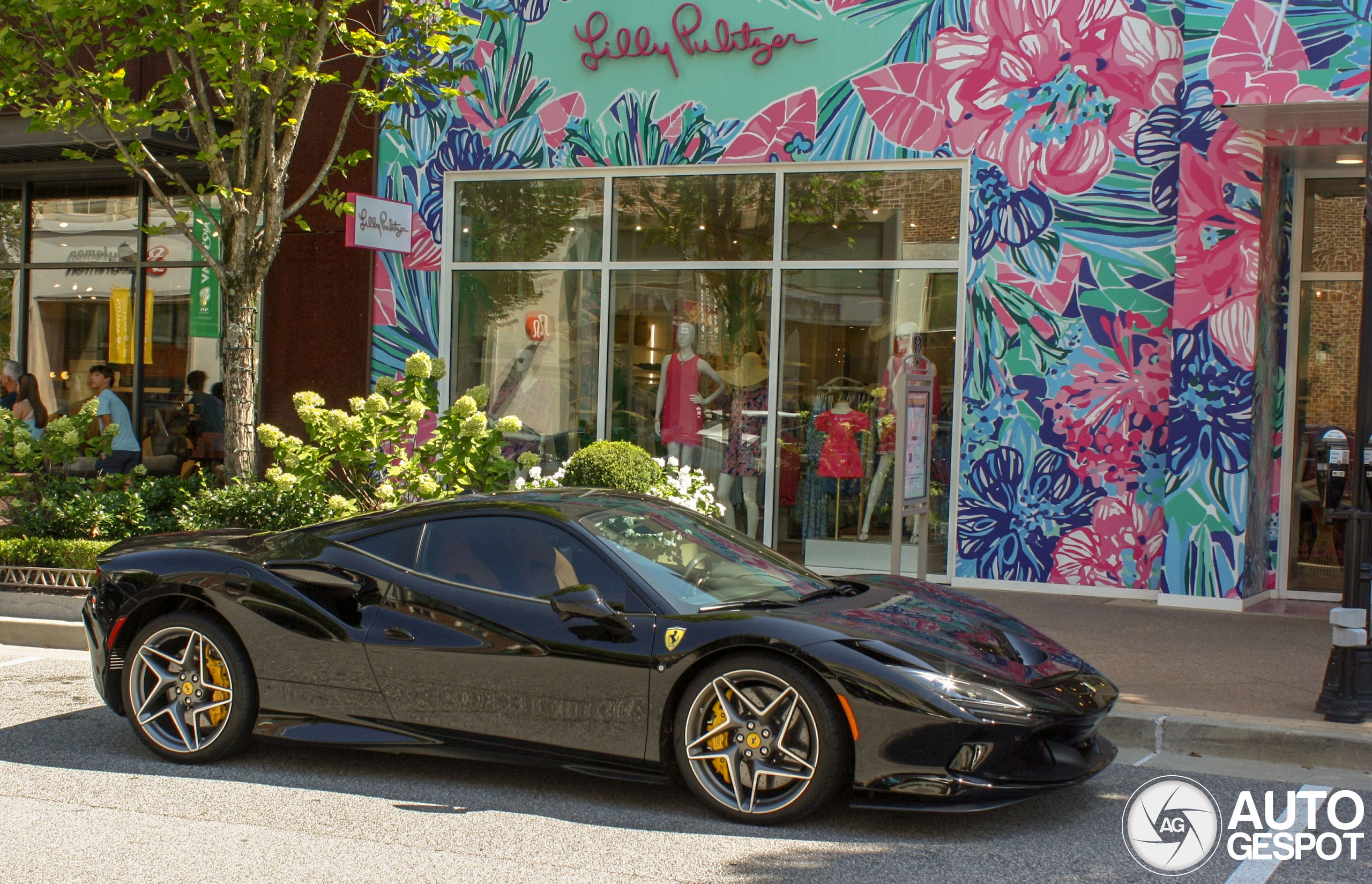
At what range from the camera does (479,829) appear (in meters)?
4.96

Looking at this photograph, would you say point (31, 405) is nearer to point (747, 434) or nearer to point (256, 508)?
point (256, 508)

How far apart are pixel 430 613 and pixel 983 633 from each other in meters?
2.30

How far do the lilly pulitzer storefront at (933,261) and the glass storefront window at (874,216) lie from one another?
3 centimetres

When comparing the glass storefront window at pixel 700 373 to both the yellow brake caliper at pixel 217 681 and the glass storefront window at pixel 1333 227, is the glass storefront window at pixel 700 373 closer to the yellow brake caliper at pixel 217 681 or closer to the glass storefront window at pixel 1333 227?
the glass storefront window at pixel 1333 227

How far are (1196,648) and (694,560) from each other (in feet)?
13.7

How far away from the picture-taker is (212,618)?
19.3ft

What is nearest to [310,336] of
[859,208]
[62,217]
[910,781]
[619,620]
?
[62,217]

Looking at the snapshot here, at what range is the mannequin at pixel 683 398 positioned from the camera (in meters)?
12.1

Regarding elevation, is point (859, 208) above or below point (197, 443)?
above

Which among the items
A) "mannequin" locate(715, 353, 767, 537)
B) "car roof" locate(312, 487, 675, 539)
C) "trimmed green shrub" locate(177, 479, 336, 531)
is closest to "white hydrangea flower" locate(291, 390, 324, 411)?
"trimmed green shrub" locate(177, 479, 336, 531)

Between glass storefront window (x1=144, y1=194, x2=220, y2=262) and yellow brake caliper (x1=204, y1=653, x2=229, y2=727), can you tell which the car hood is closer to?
yellow brake caliper (x1=204, y1=653, x2=229, y2=727)

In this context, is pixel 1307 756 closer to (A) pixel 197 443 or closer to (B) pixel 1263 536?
(B) pixel 1263 536

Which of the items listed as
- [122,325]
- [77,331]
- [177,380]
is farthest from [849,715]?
[77,331]

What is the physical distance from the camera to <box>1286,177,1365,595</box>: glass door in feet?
34.0
